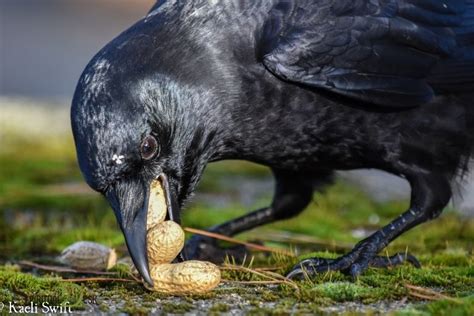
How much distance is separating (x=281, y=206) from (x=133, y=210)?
1753 millimetres

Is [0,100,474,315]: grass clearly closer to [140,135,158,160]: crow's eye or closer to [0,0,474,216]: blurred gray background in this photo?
[140,135,158,160]: crow's eye

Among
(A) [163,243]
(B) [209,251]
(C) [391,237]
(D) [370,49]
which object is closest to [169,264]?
(A) [163,243]

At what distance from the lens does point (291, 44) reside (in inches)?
181

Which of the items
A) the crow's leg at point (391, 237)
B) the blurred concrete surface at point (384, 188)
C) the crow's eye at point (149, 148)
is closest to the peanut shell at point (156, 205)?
the crow's eye at point (149, 148)

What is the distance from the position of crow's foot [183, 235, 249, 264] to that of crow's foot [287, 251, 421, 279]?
0.64m

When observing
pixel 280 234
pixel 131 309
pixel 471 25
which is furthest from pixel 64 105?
pixel 131 309

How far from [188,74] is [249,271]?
0.93 metres

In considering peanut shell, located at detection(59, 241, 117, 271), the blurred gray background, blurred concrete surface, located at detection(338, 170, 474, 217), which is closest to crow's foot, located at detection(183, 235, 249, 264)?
peanut shell, located at detection(59, 241, 117, 271)

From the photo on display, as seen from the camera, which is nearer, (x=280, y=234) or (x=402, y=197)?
(x=280, y=234)

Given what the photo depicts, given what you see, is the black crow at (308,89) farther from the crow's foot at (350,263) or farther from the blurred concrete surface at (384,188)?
the blurred concrete surface at (384,188)

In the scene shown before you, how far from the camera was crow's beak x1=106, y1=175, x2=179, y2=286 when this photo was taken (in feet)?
12.8

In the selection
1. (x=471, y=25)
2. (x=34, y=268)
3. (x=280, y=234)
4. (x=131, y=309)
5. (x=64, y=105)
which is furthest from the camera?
(x=64, y=105)

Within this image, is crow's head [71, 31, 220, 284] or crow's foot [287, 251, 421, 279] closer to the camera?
crow's head [71, 31, 220, 284]

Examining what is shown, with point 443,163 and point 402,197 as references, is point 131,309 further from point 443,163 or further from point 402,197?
point 402,197
